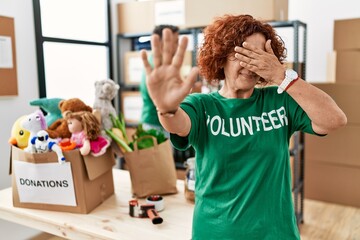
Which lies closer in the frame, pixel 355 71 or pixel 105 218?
pixel 105 218

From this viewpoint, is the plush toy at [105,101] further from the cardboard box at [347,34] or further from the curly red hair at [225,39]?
the cardboard box at [347,34]

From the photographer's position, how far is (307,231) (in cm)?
277

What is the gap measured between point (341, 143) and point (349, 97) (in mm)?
417

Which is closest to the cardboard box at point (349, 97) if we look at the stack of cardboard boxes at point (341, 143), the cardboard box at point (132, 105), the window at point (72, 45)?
the stack of cardboard boxes at point (341, 143)

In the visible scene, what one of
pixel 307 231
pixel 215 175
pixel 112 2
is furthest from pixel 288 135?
pixel 112 2

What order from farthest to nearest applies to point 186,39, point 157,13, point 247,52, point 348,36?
point 157,13, point 348,36, point 247,52, point 186,39

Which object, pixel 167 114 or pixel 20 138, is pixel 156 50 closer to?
pixel 167 114

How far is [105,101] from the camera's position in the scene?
1.79 meters

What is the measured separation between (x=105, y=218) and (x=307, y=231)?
1.90 metres

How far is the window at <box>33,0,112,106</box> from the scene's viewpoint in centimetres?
284

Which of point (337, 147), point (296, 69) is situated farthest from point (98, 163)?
point (337, 147)

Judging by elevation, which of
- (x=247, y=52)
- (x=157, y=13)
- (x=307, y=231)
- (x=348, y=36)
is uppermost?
(x=157, y=13)

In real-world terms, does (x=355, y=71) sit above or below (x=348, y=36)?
below

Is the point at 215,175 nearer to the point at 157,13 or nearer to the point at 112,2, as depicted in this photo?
the point at 157,13
